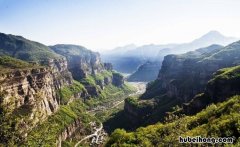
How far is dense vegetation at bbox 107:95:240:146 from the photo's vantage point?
9906cm

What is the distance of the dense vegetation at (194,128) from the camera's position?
9906cm

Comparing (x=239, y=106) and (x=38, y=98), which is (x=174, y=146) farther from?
(x=239, y=106)

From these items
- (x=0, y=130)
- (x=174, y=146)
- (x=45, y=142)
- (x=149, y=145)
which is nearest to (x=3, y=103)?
(x=0, y=130)

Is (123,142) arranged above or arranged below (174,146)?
below

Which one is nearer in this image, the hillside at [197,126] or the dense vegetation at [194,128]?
the dense vegetation at [194,128]

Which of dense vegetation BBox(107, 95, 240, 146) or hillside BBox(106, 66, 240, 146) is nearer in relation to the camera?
dense vegetation BBox(107, 95, 240, 146)

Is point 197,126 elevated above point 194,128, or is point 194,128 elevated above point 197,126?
point 197,126

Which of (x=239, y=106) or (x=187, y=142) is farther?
(x=239, y=106)

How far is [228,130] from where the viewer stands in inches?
3893

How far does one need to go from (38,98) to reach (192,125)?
239 feet

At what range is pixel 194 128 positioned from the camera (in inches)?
5202

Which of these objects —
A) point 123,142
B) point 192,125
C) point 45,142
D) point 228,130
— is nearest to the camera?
point 45,142

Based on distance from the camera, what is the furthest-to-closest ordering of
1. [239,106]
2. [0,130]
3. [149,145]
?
[239,106] → [149,145] → [0,130]

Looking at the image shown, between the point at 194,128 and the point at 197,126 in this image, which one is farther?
the point at 197,126
